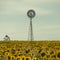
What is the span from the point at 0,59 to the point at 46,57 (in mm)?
1242

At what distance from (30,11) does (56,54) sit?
38.2 meters

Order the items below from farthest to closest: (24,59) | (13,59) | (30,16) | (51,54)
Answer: (30,16)
(51,54)
(13,59)
(24,59)

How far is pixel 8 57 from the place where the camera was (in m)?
8.62

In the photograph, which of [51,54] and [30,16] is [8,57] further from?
[30,16]

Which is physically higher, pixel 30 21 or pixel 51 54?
pixel 30 21

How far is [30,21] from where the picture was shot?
48.5 m

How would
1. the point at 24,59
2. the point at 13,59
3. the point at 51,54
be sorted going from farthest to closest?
the point at 51,54 < the point at 13,59 < the point at 24,59

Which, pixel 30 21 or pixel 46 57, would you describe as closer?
pixel 46 57

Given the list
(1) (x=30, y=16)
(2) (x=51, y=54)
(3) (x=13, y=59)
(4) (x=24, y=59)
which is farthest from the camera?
A: (1) (x=30, y=16)

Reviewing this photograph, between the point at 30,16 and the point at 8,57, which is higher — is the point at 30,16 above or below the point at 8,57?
above

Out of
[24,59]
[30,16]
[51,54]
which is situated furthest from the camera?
[30,16]

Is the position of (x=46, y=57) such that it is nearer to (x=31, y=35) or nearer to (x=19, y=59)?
(x=19, y=59)

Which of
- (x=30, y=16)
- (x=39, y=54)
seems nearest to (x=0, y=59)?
(x=39, y=54)

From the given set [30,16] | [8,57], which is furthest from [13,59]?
[30,16]
